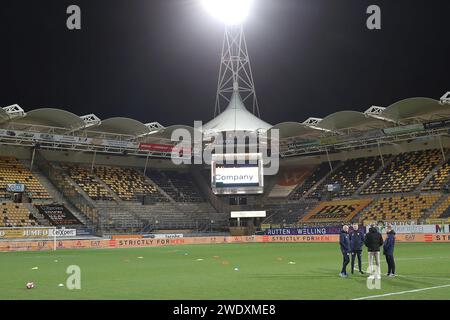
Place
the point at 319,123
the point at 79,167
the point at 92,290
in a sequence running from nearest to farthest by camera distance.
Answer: the point at 92,290 → the point at 319,123 → the point at 79,167

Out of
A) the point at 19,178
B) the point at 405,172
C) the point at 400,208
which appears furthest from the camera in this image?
the point at 405,172

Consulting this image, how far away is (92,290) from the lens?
610 inches

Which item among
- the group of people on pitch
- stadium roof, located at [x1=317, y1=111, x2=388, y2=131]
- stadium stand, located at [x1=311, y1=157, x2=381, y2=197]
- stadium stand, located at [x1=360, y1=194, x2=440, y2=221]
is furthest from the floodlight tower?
the group of people on pitch

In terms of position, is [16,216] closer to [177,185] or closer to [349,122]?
[177,185]

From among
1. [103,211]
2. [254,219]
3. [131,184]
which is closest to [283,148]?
[254,219]

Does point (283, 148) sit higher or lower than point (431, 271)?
higher

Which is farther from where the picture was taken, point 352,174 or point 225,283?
point 352,174

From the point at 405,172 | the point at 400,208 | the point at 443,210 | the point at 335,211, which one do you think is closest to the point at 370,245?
the point at 443,210

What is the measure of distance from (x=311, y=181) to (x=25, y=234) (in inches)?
1492

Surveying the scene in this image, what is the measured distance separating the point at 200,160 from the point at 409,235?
31.4 metres

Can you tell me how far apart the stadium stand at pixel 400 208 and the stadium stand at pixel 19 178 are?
33.7 metres

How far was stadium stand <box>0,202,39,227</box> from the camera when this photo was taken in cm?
4953

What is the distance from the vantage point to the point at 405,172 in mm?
61469

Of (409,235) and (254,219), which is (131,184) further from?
(409,235)
